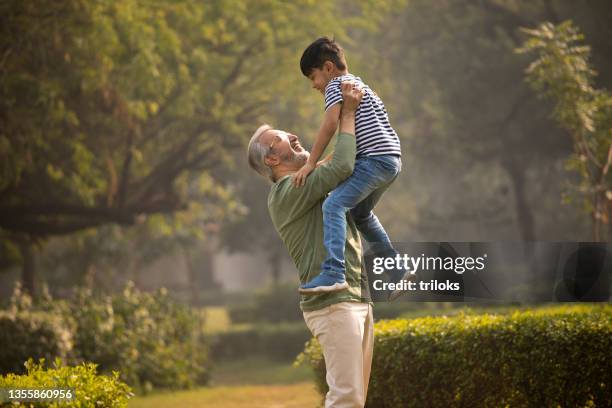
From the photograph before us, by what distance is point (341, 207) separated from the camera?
188 inches

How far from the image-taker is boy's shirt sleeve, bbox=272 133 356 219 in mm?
4582

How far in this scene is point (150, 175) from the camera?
58.9 feet

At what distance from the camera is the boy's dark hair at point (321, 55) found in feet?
16.2

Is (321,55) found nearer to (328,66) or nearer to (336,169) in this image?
(328,66)

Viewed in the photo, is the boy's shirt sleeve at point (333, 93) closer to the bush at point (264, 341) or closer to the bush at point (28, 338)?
the bush at point (28, 338)

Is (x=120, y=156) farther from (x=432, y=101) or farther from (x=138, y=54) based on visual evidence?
(x=432, y=101)

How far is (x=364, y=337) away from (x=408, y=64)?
78.9ft

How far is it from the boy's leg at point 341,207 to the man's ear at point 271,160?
1.27 feet

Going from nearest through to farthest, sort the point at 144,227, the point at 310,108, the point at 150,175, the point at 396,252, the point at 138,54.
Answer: the point at 396,252, the point at 138,54, the point at 150,175, the point at 310,108, the point at 144,227

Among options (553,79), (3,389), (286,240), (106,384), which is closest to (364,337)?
(286,240)

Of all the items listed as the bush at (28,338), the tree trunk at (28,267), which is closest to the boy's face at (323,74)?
the bush at (28,338)

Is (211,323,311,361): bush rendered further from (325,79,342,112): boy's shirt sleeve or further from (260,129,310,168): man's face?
(325,79,342,112): boy's shirt sleeve
